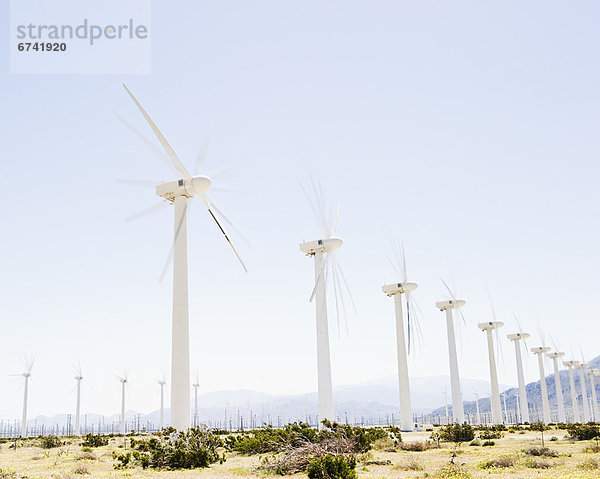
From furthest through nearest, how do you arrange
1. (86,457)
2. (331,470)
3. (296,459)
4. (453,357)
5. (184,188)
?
1. (453,357)
2. (184,188)
3. (86,457)
4. (296,459)
5. (331,470)

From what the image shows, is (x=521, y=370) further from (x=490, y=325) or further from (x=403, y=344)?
(x=403, y=344)

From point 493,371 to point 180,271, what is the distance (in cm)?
6130

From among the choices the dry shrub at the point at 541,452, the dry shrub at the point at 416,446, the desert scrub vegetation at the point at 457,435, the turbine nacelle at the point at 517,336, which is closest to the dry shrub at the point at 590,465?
the dry shrub at the point at 541,452

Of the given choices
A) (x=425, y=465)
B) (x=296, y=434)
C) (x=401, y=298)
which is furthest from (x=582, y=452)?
(x=401, y=298)

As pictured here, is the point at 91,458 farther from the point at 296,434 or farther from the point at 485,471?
the point at 485,471

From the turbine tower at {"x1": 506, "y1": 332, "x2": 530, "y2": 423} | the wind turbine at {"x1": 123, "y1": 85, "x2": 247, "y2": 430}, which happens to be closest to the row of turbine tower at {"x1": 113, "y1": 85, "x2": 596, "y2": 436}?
the wind turbine at {"x1": 123, "y1": 85, "x2": 247, "y2": 430}

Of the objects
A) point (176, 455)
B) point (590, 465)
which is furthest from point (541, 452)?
point (176, 455)

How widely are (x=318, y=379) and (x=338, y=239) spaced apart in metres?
12.3

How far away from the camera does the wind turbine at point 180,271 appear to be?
30.4 metres

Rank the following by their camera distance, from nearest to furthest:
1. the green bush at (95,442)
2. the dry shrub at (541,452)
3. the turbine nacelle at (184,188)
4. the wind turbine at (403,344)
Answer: the dry shrub at (541,452) → the turbine nacelle at (184,188) → the green bush at (95,442) → the wind turbine at (403,344)

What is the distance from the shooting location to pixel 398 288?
2398 inches

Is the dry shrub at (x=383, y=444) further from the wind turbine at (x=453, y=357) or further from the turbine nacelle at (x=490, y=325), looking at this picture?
the turbine nacelle at (x=490, y=325)

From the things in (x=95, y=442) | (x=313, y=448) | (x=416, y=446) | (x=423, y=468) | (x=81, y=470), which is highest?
(x=313, y=448)

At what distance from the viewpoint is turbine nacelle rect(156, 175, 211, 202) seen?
34.7 meters
